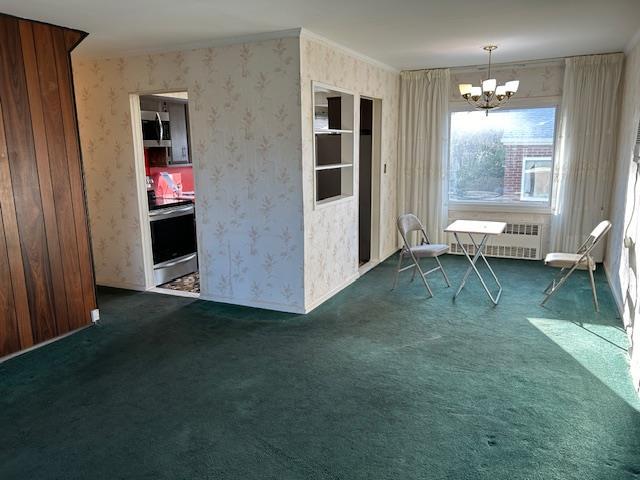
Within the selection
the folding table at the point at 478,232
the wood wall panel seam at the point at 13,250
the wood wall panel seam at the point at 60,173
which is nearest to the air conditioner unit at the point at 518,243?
the folding table at the point at 478,232

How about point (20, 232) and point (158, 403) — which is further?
point (20, 232)

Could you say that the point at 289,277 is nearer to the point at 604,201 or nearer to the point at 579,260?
the point at 579,260

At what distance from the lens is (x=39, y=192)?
350cm

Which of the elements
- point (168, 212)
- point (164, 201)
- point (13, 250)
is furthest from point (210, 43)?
point (13, 250)

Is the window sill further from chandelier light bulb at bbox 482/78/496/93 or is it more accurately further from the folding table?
chandelier light bulb at bbox 482/78/496/93

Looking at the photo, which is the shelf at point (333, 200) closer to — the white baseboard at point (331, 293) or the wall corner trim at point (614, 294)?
the white baseboard at point (331, 293)

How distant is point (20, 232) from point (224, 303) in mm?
1805

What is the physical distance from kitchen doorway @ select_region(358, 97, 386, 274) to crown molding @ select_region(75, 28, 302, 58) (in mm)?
1990

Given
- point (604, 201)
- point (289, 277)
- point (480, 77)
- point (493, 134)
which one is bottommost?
point (289, 277)

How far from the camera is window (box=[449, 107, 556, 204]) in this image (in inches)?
233

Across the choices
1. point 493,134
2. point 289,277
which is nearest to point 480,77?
point 493,134

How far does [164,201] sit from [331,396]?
138 inches

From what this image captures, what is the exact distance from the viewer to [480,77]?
6.04 metres

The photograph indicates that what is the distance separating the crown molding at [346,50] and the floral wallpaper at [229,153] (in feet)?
0.62
